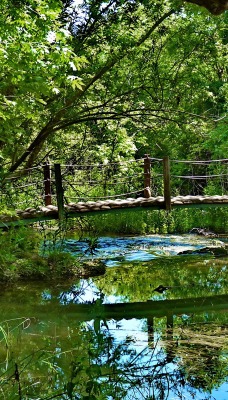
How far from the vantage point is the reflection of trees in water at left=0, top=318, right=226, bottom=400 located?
8.83 feet

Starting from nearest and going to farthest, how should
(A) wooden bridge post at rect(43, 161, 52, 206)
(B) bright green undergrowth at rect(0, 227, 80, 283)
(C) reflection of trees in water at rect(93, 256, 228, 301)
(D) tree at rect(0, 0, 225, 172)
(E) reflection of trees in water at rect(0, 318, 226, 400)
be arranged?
(E) reflection of trees in water at rect(0, 318, 226, 400)
(C) reflection of trees in water at rect(93, 256, 228, 301)
(B) bright green undergrowth at rect(0, 227, 80, 283)
(D) tree at rect(0, 0, 225, 172)
(A) wooden bridge post at rect(43, 161, 52, 206)

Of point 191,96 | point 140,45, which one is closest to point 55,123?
point 140,45

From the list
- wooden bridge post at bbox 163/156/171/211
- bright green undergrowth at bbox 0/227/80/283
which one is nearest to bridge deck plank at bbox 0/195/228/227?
wooden bridge post at bbox 163/156/171/211

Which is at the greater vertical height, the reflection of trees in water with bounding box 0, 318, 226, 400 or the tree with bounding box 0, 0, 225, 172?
the tree with bounding box 0, 0, 225, 172

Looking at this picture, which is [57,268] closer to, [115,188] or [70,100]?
[70,100]

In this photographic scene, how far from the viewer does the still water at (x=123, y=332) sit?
9.34 feet

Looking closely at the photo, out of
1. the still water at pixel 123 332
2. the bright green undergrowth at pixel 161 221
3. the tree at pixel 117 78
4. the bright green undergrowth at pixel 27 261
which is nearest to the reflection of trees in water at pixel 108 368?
the still water at pixel 123 332

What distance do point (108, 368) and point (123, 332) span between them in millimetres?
1008

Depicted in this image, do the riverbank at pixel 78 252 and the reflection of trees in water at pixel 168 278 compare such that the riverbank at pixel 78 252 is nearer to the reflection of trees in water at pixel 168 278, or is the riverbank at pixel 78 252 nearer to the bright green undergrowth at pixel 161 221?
the reflection of trees in water at pixel 168 278

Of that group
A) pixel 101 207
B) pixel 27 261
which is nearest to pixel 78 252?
pixel 101 207

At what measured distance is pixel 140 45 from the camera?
7.48 metres

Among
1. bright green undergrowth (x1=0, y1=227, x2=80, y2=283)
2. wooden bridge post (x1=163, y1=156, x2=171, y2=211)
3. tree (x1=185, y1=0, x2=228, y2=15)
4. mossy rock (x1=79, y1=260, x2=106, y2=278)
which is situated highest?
tree (x1=185, y1=0, x2=228, y2=15)

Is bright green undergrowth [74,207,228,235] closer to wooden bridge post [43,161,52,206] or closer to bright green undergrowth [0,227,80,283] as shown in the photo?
wooden bridge post [43,161,52,206]

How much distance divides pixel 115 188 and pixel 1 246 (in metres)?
6.00
